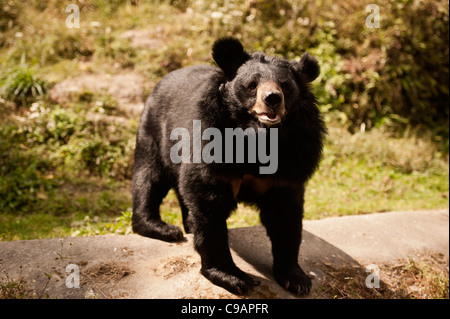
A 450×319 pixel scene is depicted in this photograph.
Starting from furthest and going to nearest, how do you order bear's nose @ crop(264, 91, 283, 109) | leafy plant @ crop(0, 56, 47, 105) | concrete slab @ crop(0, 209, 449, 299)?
leafy plant @ crop(0, 56, 47, 105)
concrete slab @ crop(0, 209, 449, 299)
bear's nose @ crop(264, 91, 283, 109)

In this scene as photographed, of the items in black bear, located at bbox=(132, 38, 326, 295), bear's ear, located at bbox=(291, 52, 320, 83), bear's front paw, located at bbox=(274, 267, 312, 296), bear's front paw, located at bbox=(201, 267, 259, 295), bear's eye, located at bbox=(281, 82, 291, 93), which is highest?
bear's ear, located at bbox=(291, 52, 320, 83)

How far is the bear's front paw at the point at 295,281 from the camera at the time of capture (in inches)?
120

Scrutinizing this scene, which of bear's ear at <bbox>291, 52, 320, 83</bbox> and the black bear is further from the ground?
bear's ear at <bbox>291, 52, 320, 83</bbox>

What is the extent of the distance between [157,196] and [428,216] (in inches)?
149

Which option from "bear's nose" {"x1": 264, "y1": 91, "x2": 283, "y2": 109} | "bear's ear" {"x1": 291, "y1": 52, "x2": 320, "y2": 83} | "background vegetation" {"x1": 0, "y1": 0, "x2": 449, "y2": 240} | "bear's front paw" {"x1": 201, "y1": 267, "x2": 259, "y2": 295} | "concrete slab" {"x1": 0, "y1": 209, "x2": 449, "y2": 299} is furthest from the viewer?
"background vegetation" {"x1": 0, "y1": 0, "x2": 449, "y2": 240}

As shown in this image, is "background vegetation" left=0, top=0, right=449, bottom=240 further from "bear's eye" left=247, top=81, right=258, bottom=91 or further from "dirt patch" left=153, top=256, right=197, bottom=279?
"bear's eye" left=247, top=81, right=258, bottom=91

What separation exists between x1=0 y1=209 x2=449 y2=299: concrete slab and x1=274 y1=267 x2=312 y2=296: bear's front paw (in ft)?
0.18

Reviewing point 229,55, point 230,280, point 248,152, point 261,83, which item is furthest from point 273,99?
point 230,280

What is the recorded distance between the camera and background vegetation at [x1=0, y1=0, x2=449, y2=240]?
18.0 ft

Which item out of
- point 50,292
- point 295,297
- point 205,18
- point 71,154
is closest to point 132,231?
point 50,292

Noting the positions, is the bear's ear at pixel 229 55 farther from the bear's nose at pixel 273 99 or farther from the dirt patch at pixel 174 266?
the dirt patch at pixel 174 266

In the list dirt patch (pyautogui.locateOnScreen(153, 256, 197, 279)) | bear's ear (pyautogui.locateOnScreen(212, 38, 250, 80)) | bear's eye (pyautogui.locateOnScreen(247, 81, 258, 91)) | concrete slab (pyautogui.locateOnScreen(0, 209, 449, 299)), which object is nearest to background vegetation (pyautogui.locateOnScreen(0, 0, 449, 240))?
concrete slab (pyautogui.locateOnScreen(0, 209, 449, 299))

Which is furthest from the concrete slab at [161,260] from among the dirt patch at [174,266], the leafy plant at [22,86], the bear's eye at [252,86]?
the leafy plant at [22,86]

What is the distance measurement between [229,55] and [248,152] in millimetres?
748
